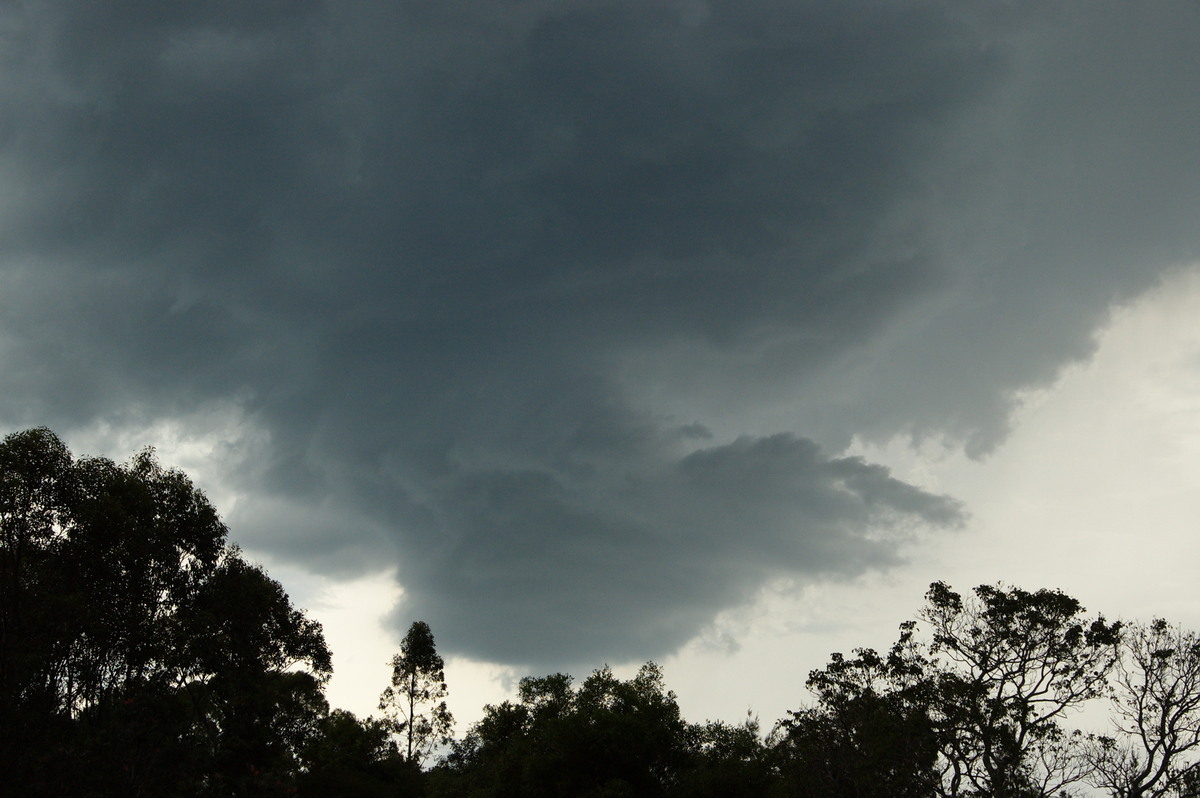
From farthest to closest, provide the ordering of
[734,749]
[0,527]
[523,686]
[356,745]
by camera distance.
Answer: [356,745] < [523,686] < [734,749] < [0,527]

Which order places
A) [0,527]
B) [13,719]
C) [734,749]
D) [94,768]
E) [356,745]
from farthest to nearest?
[356,745] < [734,749] < [0,527] < [13,719] < [94,768]

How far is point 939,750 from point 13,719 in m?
31.0

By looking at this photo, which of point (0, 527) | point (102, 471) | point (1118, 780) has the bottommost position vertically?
point (1118, 780)

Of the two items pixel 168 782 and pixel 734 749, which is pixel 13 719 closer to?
pixel 168 782

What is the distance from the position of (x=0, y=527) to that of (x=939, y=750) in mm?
34316

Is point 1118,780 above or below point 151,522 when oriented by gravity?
below

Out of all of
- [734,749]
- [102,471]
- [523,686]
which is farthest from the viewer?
[523,686]

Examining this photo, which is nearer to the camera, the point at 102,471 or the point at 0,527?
the point at 0,527

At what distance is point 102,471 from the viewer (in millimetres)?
29859

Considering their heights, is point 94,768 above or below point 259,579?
below

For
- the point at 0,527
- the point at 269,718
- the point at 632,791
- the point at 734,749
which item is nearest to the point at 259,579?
the point at 269,718

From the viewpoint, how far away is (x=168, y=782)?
22859 mm

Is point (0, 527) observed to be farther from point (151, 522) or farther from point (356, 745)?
point (356, 745)

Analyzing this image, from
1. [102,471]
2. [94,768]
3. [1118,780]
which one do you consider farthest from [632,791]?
[102,471]
